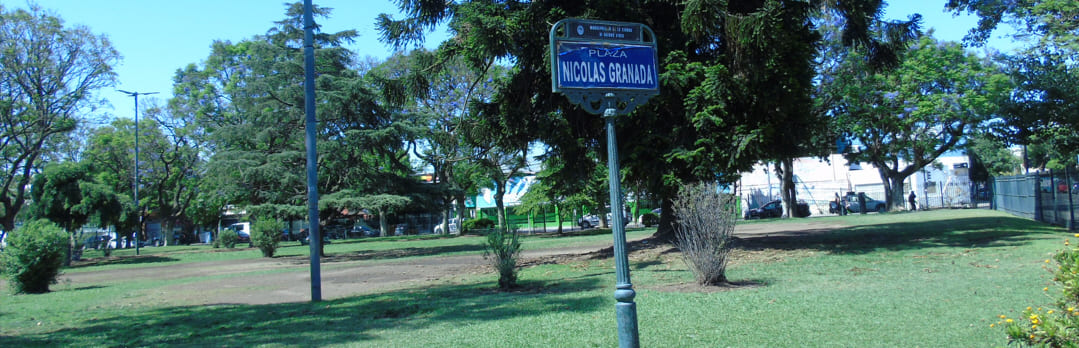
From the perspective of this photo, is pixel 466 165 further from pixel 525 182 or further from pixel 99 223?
pixel 99 223

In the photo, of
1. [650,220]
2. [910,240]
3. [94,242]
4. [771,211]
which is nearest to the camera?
[910,240]

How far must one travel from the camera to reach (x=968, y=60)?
32.1 m

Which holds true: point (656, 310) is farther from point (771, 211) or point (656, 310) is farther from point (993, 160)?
point (993, 160)

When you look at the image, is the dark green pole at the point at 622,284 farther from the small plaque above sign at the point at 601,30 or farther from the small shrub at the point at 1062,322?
the small shrub at the point at 1062,322

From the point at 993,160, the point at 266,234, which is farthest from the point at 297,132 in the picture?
the point at 993,160

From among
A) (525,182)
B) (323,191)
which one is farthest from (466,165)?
(323,191)

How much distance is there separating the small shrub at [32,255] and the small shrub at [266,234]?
1146 centimetres

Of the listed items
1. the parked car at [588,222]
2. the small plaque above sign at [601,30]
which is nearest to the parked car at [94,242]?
the parked car at [588,222]

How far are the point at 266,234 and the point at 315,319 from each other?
19.1 metres

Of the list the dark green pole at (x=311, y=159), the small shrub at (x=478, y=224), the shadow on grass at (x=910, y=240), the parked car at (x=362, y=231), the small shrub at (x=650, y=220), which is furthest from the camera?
the parked car at (x=362, y=231)

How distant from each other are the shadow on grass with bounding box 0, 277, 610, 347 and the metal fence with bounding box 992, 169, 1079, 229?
595 inches

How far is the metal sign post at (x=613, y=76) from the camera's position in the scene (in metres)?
5.11

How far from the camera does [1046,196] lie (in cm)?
2119

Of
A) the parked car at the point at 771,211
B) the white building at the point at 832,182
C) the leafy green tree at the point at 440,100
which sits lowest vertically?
the parked car at the point at 771,211
